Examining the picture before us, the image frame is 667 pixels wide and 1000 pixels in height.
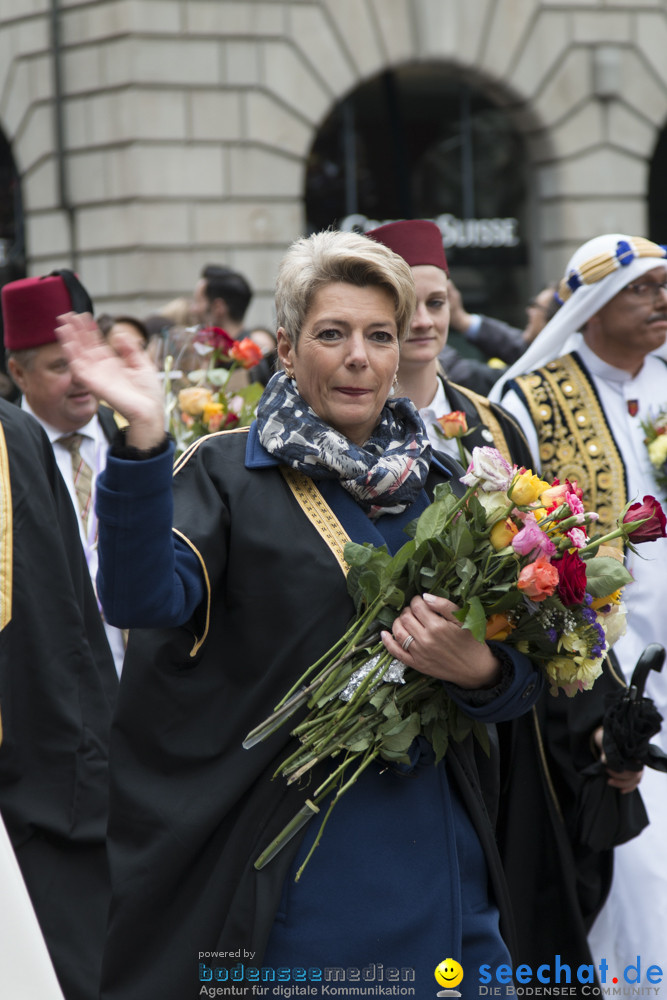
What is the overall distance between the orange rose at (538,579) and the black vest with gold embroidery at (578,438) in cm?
208

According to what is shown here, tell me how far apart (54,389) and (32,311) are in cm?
29

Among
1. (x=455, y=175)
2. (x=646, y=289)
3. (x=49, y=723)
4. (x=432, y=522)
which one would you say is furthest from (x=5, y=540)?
(x=455, y=175)

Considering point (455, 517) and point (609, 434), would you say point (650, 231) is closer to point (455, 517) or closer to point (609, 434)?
point (609, 434)

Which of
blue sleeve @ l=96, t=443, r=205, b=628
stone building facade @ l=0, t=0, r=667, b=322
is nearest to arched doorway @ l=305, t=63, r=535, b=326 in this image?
stone building facade @ l=0, t=0, r=667, b=322

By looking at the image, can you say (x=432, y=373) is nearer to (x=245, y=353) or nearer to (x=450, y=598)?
(x=245, y=353)

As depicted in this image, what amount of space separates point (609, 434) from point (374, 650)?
234 centimetres

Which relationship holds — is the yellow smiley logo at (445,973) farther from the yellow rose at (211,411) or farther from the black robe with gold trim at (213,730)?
the yellow rose at (211,411)

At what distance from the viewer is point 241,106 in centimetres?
1370

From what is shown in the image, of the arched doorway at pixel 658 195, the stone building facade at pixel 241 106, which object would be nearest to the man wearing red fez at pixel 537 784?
the stone building facade at pixel 241 106

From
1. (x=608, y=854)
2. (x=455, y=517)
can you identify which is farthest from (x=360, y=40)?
(x=455, y=517)

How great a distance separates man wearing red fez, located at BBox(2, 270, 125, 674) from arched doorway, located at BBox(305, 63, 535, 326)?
37.1 feet

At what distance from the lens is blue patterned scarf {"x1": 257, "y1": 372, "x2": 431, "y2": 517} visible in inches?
110

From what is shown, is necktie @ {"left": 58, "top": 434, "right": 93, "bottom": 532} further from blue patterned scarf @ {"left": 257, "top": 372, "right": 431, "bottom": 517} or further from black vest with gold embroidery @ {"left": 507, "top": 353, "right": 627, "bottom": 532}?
blue patterned scarf @ {"left": 257, "top": 372, "right": 431, "bottom": 517}

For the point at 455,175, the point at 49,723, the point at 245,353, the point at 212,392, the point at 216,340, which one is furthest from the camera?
the point at 455,175
